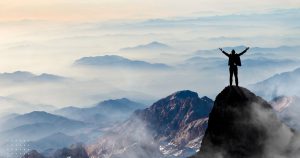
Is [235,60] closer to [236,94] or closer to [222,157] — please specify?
[236,94]

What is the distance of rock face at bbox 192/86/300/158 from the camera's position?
63.0 m

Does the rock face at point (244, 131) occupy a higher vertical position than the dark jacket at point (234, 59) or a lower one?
lower

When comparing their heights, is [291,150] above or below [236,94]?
below

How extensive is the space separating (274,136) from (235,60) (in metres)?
9.75

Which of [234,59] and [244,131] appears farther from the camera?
[234,59]

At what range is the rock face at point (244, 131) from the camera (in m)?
63.0

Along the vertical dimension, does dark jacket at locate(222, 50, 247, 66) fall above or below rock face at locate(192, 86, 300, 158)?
above

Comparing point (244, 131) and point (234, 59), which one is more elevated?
point (234, 59)

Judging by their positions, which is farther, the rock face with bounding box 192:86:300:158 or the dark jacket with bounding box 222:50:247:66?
the dark jacket with bounding box 222:50:247:66

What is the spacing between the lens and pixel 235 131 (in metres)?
64.8

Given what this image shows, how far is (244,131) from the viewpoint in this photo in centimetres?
6444

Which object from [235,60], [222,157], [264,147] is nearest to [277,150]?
→ [264,147]

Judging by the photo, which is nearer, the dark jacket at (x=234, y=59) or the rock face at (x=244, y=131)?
the rock face at (x=244, y=131)

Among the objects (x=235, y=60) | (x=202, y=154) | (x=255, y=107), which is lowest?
(x=202, y=154)
